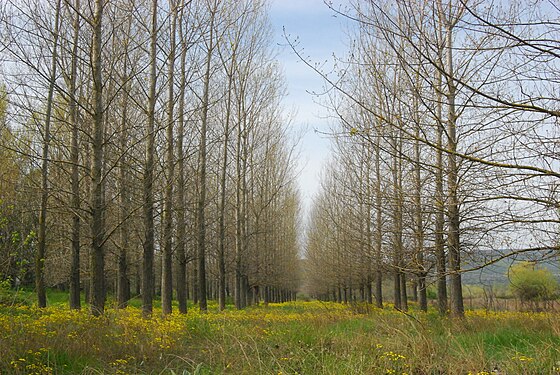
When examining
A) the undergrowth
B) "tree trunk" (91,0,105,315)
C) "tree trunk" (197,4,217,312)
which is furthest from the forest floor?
"tree trunk" (197,4,217,312)

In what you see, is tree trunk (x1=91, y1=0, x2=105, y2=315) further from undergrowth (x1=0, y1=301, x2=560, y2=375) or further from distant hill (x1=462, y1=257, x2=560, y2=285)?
distant hill (x1=462, y1=257, x2=560, y2=285)

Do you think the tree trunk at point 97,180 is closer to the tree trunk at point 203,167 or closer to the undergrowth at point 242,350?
the undergrowth at point 242,350

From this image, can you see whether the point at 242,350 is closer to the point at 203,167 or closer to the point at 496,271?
the point at 496,271

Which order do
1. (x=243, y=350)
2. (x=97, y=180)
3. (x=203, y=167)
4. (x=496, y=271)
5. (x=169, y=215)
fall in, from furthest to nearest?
1. (x=203, y=167)
2. (x=169, y=215)
3. (x=97, y=180)
4. (x=496, y=271)
5. (x=243, y=350)

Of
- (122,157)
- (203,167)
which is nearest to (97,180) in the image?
(122,157)

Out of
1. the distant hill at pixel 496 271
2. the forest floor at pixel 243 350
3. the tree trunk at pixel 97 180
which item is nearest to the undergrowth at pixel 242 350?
the forest floor at pixel 243 350

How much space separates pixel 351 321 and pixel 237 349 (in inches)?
187

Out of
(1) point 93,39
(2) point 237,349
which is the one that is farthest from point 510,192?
(1) point 93,39

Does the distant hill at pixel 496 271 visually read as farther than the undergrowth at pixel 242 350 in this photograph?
Yes

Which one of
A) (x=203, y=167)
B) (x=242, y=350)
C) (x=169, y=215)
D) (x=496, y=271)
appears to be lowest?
(x=242, y=350)

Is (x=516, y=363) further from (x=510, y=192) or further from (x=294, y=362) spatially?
(x=294, y=362)

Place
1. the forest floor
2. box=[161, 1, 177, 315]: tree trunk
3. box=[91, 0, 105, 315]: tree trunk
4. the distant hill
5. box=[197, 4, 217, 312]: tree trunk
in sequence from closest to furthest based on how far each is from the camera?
1. the forest floor
2. the distant hill
3. box=[91, 0, 105, 315]: tree trunk
4. box=[161, 1, 177, 315]: tree trunk
5. box=[197, 4, 217, 312]: tree trunk

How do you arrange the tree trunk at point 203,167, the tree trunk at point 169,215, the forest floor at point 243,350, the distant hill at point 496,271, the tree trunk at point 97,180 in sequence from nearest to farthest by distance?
the forest floor at point 243,350 < the distant hill at point 496,271 < the tree trunk at point 97,180 < the tree trunk at point 169,215 < the tree trunk at point 203,167

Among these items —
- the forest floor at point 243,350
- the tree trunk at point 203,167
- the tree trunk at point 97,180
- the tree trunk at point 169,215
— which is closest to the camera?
the forest floor at point 243,350
